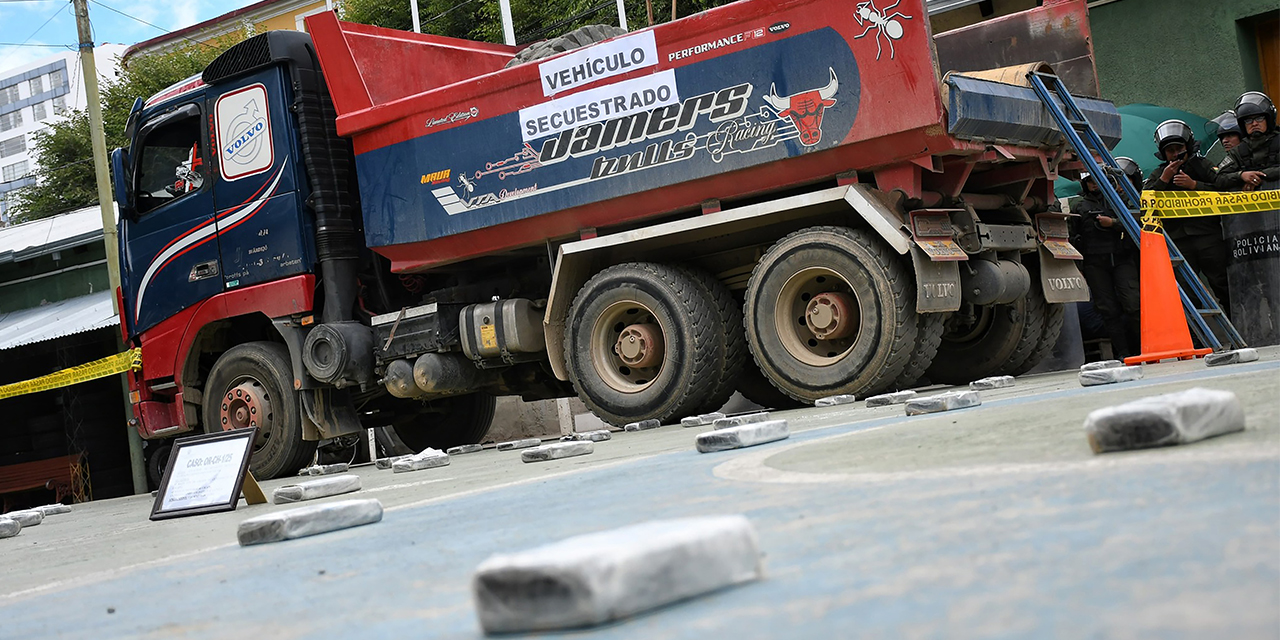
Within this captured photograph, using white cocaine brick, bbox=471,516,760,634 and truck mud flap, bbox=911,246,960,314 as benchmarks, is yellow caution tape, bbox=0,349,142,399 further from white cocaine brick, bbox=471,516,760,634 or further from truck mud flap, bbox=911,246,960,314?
white cocaine brick, bbox=471,516,760,634

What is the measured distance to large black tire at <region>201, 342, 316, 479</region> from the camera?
10047 mm

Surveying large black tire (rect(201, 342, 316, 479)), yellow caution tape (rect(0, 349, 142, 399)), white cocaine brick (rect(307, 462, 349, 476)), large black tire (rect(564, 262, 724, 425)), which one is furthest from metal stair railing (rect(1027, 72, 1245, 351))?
yellow caution tape (rect(0, 349, 142, 399))

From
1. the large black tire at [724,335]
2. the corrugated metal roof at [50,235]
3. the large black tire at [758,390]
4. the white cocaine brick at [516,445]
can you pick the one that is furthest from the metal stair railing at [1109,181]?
the corrugated metal roof at [50,235]

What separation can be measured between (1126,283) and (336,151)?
6668 mm

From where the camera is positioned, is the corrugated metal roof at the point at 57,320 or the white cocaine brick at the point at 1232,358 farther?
the corrugated metal roof at the point at 57,320

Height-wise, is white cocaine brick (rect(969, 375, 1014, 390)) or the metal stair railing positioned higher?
the metal stair railing

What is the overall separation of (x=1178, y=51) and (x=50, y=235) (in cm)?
1554

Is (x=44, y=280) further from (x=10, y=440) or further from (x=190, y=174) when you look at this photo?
(x=190, y=174)

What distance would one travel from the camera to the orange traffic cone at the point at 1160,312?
7410 millimetres

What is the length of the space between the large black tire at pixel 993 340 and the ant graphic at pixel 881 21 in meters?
2.18

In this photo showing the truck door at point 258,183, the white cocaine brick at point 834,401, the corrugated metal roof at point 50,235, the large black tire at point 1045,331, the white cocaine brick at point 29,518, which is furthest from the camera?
the corrugated metal roof at point 50,235

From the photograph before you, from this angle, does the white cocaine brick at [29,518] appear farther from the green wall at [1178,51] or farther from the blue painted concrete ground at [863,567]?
the green wall at [1178,51]

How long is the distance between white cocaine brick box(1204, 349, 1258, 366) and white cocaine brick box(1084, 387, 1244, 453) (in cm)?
347

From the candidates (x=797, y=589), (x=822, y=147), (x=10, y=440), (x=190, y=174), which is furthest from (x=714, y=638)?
(x=10, y=440)
